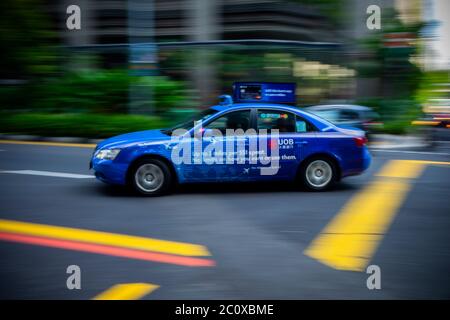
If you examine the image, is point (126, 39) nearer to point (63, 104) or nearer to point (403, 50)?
point (63, 104)

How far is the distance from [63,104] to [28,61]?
86.2 inches

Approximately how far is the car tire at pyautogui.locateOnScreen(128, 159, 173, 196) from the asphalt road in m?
0.19

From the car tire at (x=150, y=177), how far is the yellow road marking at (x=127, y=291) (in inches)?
141

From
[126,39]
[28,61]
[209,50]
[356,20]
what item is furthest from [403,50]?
[28,61]

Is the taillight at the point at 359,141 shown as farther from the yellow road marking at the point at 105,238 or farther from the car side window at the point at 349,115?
the car side window at the point at 349,115

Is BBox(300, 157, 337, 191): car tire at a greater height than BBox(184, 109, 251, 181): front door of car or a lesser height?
lesser

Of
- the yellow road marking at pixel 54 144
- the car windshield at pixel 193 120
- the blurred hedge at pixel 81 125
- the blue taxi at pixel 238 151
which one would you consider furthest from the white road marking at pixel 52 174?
the blurred hedge at pixel 81 125

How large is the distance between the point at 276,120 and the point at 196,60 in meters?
13.2

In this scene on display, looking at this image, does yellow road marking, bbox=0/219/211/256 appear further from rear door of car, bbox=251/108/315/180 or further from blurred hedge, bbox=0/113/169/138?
blurred hedge, bbox=0/113/169/138

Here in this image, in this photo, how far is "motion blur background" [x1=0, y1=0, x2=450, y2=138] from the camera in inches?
725

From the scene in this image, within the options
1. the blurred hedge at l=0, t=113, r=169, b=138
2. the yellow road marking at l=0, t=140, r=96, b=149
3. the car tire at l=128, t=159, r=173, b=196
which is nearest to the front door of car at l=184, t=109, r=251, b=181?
the car tire at l=128, t=159, r=173, b=196

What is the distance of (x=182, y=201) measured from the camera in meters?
8.33

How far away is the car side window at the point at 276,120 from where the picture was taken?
881 centimetres

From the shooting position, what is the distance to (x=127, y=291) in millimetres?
4848
